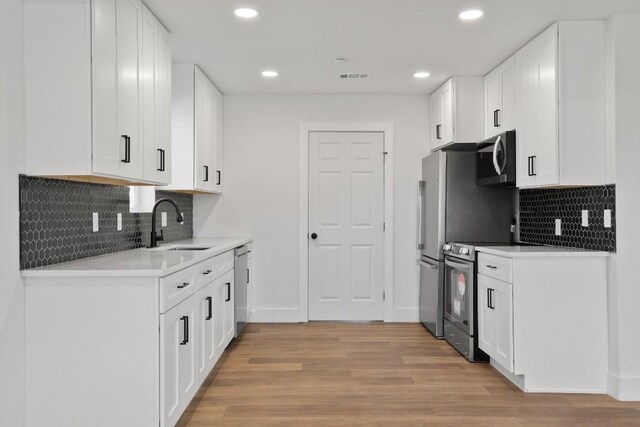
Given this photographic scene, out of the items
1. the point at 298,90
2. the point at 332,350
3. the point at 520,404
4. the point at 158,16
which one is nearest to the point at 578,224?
the point at 520,404

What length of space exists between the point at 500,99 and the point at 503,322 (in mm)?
1937

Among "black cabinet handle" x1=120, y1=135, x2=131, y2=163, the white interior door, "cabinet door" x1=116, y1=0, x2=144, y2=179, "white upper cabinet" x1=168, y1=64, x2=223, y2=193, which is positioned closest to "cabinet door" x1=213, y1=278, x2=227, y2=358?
"white upper cabinet" x1=168, y1=64, x2=223, y2=193

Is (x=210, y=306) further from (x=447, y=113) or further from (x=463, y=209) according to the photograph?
(x=447, y=113)

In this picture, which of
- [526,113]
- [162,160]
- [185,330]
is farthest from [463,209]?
[185,330]

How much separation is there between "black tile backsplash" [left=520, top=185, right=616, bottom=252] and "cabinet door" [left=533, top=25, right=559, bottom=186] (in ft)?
1.12

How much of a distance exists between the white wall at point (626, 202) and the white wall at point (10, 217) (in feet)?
11.3

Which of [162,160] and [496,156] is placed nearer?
[162,160]

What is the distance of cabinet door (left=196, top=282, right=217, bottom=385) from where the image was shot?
3043mm

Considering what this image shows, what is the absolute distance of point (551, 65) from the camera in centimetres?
334

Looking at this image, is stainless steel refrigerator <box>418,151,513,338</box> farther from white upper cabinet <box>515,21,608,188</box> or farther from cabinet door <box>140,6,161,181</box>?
cabinet door <box>140,6,161,181</box>

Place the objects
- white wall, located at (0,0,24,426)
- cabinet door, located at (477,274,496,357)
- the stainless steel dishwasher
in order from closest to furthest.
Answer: white wall, located at (0,0,24,426), cabinet door, located at (477,274,496,357), the stainless steel dishwasher

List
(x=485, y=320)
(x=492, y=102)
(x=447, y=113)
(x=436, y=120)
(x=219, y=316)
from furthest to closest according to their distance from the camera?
(x=436, y=120) < (x=447, y=113) < (x=492, y=102) < (x=485, y=320) < (x=219, y=316)

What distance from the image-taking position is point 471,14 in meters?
3.14

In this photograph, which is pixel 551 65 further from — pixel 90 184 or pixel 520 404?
pixel 90 184
